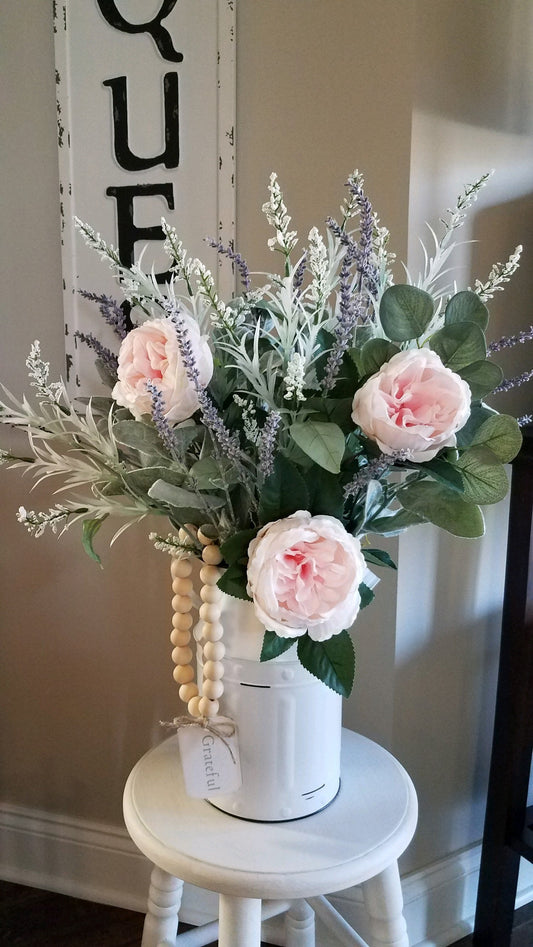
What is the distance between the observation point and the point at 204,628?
0.76 metres

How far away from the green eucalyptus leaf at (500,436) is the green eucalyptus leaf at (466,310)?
0.29 feet

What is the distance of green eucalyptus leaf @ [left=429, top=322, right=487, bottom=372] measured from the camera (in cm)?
65

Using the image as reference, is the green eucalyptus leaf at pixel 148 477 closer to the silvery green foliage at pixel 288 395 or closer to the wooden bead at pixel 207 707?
the silvery green foliage at pixel 288 395

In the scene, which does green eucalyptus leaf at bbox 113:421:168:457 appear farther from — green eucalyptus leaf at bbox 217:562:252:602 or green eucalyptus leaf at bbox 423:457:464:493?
green eucalyptus leaf at bbox 423:457:464:493

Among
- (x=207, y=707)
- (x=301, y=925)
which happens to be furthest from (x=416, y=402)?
(x=301, y=925)

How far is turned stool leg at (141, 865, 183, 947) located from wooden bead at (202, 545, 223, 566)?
462mm

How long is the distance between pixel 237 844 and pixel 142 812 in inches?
4.7

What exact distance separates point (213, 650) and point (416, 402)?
1.12 ft

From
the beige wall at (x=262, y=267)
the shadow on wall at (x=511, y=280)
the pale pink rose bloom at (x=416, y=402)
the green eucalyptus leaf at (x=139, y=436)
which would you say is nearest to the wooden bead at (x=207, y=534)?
the green eucalyptus leaf at (x=139, y=436)

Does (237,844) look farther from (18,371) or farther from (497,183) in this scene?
(497,183)

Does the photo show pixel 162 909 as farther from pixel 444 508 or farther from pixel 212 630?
pixel 444 508

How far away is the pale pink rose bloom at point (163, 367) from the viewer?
Result: 0.65 meters

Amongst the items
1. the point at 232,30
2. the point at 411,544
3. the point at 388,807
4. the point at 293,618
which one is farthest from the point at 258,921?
the point at 232,30

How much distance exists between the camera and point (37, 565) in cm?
131
